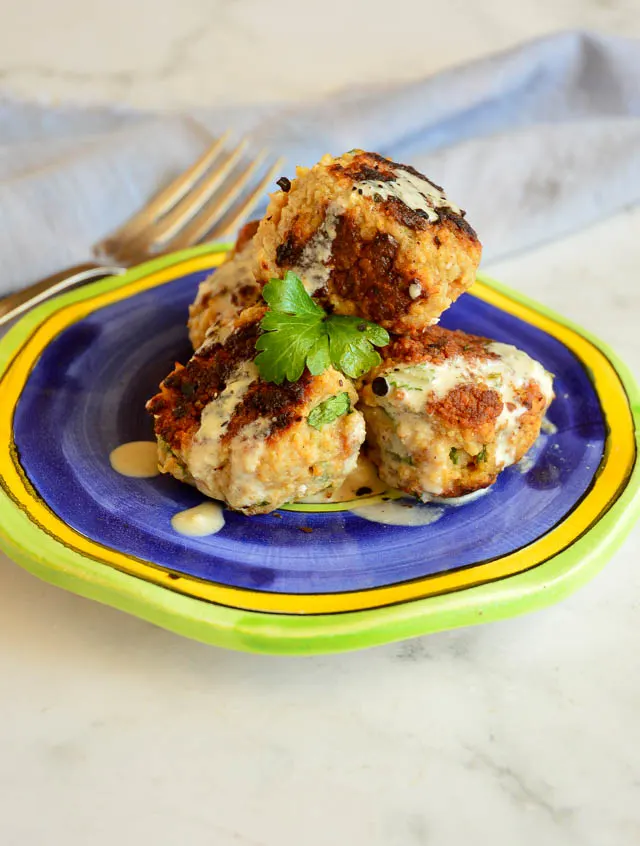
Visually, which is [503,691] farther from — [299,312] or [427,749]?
Answer: [299,312]

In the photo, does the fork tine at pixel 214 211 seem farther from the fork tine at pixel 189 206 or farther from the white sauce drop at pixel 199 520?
the white sauce drop at pixel 199 520

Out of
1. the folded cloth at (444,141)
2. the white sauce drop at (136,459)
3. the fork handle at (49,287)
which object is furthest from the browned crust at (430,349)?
the folded cloth at (444,141)

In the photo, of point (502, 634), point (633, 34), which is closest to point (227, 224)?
point (502, 634)

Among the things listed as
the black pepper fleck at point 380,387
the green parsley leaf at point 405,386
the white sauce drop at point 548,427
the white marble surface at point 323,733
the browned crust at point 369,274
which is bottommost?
the white marble surface at point 323,733

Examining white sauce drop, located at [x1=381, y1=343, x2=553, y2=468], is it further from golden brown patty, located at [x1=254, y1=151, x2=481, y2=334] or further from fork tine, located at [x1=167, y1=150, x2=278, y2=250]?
fork tine, located at [x1=167, y1=150, x2=278, y2=250]

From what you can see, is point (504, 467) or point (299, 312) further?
point (504, 467)

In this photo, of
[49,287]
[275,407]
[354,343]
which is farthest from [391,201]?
[49,287]

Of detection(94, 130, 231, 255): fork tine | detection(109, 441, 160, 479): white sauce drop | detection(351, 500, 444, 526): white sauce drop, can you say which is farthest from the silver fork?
detection(351, 500, 444, 526): white sauce drop
